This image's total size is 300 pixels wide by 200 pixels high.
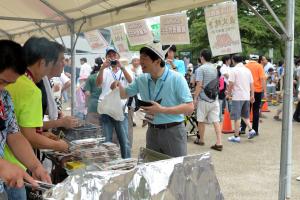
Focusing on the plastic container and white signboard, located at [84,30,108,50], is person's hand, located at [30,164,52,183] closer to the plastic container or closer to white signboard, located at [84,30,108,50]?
the plastic container

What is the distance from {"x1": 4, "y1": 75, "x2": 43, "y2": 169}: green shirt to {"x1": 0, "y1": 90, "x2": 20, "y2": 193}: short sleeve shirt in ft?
0.33

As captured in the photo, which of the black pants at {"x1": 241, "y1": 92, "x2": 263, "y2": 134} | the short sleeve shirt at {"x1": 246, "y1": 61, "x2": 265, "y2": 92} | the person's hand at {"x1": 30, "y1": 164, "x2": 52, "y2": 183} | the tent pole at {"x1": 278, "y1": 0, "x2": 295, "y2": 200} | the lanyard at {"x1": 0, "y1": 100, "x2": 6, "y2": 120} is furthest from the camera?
the short sleeve shirt at {"x1": 246, "y1": 61, "x2": 265, "y2": 92}

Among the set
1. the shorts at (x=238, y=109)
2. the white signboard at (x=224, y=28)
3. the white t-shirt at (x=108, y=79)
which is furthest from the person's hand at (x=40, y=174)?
the shorts at (x=238, y=109)

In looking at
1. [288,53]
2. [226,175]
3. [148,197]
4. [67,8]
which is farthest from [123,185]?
[67,8]

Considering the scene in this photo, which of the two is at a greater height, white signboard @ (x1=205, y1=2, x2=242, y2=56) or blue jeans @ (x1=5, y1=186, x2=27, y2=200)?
white signboard @ (x1=205, y1=2, x2=242, y2=56)

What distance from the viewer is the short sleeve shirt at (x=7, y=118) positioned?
2.05m

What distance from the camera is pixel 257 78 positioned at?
27.9ft

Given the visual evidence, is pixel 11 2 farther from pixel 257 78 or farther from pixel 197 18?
pixel 197 18

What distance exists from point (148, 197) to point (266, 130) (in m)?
7.66

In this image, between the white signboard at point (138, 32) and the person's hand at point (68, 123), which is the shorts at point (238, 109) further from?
the person's hand at point (68, 123)

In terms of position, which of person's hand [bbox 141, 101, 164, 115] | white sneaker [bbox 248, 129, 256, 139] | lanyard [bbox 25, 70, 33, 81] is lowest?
white sneaker [bbox 248, 129, 256, 139]

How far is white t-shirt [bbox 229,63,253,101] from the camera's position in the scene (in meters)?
7.57

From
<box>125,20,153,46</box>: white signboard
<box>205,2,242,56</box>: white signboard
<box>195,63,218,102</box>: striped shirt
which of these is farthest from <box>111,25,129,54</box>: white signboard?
<box>205,2,242,56</box>: white signboard

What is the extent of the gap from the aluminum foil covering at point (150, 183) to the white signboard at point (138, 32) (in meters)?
4.13
